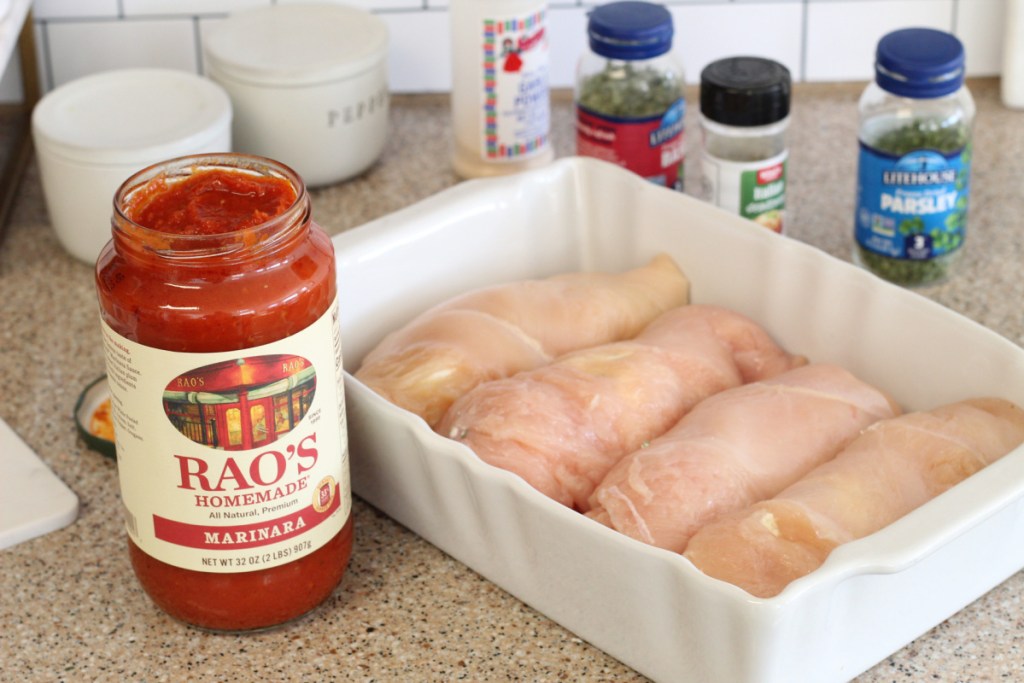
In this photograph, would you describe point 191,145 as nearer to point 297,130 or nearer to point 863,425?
point 297,130

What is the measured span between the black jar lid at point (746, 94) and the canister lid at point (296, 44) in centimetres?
38

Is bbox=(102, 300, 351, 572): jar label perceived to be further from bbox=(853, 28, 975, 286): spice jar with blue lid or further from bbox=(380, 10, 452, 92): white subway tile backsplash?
bbox=(380, 10, 452, 92): white subway tile backsplash

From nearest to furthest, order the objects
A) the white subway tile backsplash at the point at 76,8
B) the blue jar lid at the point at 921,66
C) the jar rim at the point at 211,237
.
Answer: the jar rim at the point at 211,237, the blue jar lid at the point at 921,66, the white subway tile backsplash at the point at 76,8

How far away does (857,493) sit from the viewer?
0.88m

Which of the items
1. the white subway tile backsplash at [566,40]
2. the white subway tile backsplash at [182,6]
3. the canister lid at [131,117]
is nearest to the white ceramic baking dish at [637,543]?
the canister lid at [131,117]

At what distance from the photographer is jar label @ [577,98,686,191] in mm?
1295

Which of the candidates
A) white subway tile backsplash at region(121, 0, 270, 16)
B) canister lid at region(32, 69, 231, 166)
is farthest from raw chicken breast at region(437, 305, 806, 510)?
white subway tile backsplash at region(121, 0, 270, 16)

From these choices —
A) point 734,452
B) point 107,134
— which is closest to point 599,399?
point 734,452

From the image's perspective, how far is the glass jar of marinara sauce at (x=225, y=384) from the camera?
79 cm

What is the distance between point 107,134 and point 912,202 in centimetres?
73

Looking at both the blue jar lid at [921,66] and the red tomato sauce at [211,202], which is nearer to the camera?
the red tomato sauce at [211,202]

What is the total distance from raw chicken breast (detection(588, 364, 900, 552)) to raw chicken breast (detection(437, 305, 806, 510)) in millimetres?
29

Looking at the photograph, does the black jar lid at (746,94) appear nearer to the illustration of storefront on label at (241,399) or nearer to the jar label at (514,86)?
the jar label at (514,86)

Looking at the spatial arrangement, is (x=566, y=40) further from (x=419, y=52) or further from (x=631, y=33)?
(x=631, y=33)
